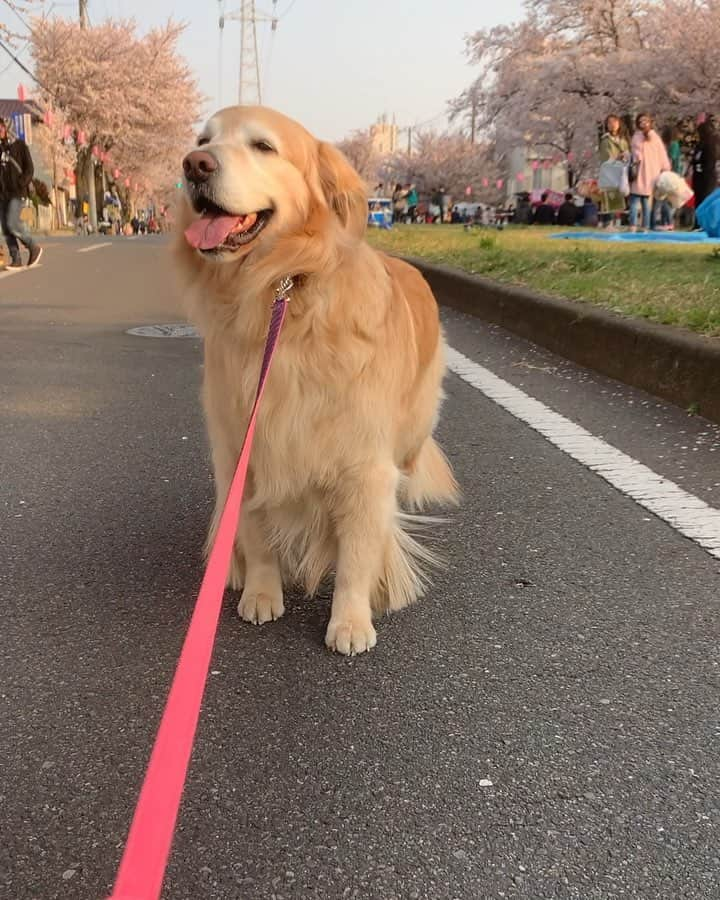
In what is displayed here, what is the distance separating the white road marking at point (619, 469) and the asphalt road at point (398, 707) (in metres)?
0.07

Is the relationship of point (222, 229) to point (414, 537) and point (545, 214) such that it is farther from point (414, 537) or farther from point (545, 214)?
point (545, 214)

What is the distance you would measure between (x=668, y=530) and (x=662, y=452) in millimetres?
924

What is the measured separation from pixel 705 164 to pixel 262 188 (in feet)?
84.2

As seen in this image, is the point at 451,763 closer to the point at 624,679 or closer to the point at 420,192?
the point at 624,679

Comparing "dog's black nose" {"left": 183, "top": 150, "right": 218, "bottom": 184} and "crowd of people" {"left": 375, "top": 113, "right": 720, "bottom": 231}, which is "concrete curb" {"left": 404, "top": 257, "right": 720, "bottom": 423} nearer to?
"crowd of people" {"left": 375, "top": 113, "right": 720, "bottom": 231}

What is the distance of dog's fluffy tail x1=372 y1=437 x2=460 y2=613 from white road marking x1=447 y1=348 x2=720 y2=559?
2.21ft

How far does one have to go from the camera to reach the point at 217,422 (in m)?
2.28

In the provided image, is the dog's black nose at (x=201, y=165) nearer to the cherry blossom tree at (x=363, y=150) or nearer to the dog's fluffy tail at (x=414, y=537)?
the dog's fluffy tail at (x=414, y=537)

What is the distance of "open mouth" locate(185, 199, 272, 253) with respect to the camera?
2.06 meters

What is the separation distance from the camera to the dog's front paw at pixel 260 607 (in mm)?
2297

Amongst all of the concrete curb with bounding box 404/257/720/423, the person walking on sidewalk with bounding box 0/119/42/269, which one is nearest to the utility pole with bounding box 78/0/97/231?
the person walking on sidewalk with bounding box 0/119/42/269

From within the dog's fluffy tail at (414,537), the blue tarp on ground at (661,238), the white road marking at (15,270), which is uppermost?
the blue tarp on ground at (661,238)

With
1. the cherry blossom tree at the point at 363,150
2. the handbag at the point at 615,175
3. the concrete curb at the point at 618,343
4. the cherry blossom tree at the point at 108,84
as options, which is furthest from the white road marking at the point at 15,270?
the cherry blossom tree at the point at 363,150

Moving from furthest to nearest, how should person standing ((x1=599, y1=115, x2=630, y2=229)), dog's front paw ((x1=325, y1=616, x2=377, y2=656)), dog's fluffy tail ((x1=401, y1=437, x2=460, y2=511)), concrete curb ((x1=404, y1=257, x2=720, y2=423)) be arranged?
1. person standing ((x1=599, y1=115, x2=630, y2=229))
2. concrete curb ((x1=404, y1=257, x2=720, y2=423))
3. dog's fluffy tail ((x1=401, y1=437, x2=460, y2=511))
4. dog's front paw ((x1=325, y1=616, x2=377, y2=656))
